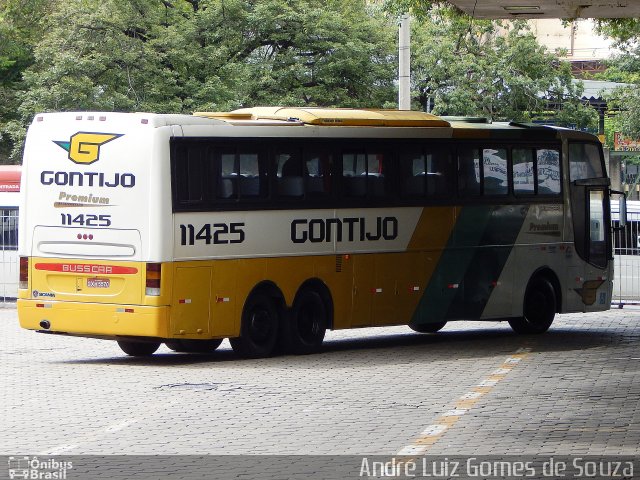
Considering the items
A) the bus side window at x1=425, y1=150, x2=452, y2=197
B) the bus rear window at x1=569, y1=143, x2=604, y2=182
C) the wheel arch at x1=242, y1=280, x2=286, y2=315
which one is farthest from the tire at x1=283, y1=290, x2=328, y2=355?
the bus rear window at x1=569, y1=143, x2=604, y2=182

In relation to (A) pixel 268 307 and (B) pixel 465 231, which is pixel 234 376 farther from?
(B) pixel 465 231

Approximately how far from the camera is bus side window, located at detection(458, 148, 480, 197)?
21.9 meters

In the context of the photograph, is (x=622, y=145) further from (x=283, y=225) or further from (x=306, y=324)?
(x=283, y=225)

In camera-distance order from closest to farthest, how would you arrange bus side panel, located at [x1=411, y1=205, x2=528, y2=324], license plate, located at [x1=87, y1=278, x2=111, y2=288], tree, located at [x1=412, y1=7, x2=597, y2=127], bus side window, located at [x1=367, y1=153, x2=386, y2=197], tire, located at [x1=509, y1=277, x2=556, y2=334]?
license plate, located at [x1=87, y1=278, x2=111, y2=288], bus side window, located at [x1=367, y1=153, x2=386, y2=197], bus side panel, located at [x1=411, y1=205, x2=528, y2=324], tire, located at [x1=509, y1=277, x2=556, y2=334], tree, located at [x1=412, y1=7, x2=597, y2=127]

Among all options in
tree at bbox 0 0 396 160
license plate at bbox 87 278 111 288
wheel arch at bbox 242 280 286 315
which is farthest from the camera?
tree at bbox 0 0 396 160

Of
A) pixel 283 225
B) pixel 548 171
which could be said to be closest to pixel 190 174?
pixel 283 225

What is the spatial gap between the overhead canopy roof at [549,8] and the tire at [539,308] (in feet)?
14.2

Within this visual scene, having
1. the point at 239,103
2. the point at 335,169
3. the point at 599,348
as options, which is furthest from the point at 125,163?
the point at 239,103

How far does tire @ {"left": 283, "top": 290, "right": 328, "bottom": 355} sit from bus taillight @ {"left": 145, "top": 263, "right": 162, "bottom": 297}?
93.4 inches

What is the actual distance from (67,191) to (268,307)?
3.08 metres

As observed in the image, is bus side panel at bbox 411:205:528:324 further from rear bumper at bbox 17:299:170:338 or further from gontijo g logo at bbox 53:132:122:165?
gontijo g logo at bbox 53:132:122:165

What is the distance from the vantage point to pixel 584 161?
24422 mm

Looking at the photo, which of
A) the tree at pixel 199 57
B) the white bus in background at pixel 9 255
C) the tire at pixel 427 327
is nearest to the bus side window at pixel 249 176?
the tire at pixel 427 327

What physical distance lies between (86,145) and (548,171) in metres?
8.62
